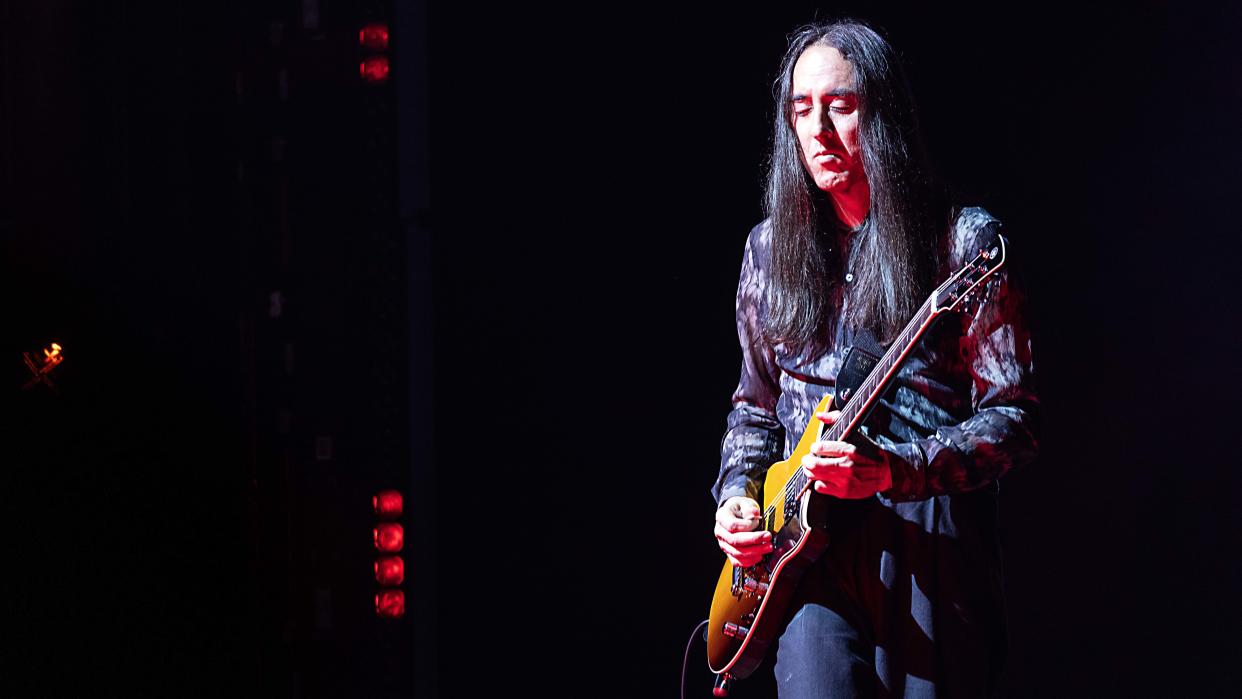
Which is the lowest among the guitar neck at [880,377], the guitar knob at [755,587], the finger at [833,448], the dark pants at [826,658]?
the dark pants at [826,658]

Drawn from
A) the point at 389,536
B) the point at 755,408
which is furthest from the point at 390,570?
the point at 755,408

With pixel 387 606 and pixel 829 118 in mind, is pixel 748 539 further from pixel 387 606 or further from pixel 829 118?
pixel 387 606

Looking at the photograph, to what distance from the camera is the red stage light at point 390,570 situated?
2.91 metres

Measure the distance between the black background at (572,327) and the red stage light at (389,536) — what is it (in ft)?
0.21

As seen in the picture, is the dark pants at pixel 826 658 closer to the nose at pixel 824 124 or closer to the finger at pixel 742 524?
the finger at pixel 742 524

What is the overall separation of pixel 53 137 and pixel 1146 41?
2933 millimetres

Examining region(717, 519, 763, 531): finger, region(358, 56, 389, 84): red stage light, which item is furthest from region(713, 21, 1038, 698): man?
region(358, 56, 389, 84): red stage light

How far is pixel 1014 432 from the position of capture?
1.73m

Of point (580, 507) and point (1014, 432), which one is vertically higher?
point (1014, 432)

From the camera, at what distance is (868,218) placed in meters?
1.98

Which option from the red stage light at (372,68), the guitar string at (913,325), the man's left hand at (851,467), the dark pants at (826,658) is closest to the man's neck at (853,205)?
the guitar string at (913,325)

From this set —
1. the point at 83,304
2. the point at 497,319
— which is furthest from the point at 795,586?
the point at 83,304

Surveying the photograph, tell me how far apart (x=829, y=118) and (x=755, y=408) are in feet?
1.83

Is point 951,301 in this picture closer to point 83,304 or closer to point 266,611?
point 266,611
